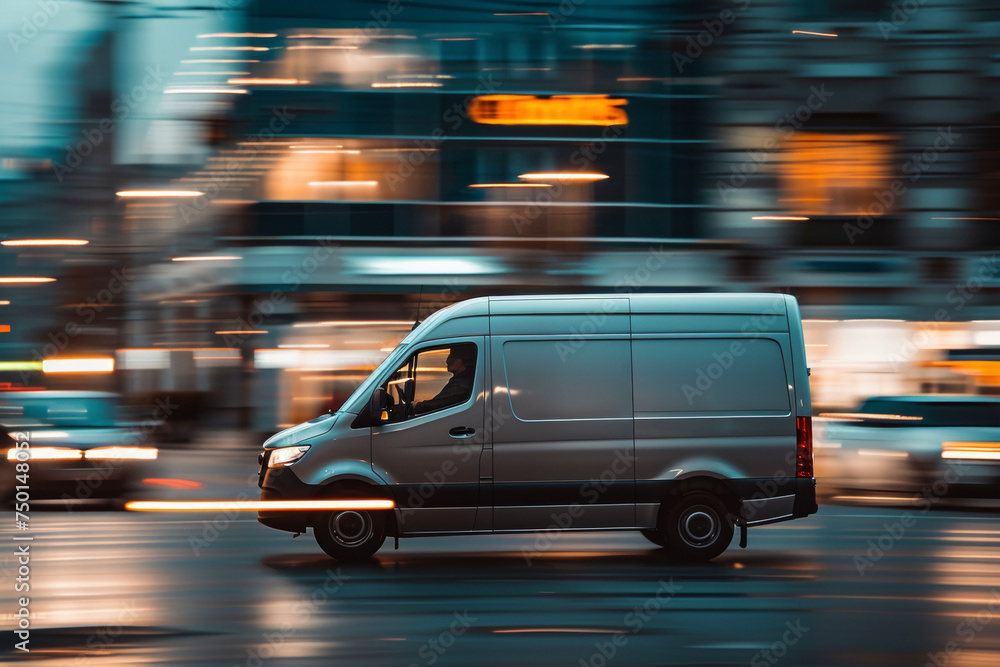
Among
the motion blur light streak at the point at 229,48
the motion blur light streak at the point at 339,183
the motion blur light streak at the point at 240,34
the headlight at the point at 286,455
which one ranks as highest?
the motion blur light streak at the point at 240,34

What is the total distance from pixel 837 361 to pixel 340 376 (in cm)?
1150

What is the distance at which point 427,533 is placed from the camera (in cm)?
904

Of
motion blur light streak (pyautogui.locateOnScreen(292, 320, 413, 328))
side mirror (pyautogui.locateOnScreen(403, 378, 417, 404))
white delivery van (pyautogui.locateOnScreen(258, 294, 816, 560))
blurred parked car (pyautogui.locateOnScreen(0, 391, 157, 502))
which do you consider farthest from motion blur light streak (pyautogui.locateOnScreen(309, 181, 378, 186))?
side mirror (pyautogui.locateOnScreen(403, 378, 417, 404))

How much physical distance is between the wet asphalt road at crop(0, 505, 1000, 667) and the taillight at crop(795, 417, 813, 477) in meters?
0.80

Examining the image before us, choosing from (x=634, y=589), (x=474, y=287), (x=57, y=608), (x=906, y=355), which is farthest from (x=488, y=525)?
(x=906, y=355)

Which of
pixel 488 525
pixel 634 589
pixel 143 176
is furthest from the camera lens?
pixel 143 176

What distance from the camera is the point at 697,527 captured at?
359 inches

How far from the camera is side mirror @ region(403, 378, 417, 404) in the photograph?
359 inches

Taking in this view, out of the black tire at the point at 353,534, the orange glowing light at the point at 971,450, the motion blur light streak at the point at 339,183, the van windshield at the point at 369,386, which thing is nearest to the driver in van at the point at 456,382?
the van windshield at the point at 369,386

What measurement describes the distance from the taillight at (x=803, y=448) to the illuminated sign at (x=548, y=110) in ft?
58.6

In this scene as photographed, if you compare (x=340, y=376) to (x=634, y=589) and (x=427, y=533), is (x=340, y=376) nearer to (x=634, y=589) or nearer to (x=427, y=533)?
(x=427, y=533)

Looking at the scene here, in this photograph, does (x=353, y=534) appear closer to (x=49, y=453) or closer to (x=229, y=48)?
(x=49, y=453)

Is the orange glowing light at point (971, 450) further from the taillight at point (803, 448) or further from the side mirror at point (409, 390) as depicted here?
the side mirror at point (409, 390)

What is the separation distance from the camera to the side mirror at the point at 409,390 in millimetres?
9109
